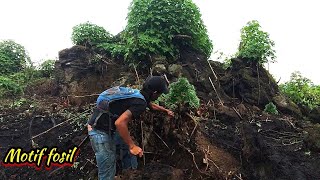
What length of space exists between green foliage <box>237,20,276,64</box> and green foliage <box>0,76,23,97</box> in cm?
696

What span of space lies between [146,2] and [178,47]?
4.87ft

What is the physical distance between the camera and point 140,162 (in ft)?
16.3

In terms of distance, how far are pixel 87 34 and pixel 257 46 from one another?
16.0 ft

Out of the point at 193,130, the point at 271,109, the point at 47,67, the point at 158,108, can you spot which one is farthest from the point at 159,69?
the point at 47,67

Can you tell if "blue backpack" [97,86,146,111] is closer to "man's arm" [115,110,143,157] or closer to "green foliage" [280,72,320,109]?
"man's arm" [115,110,143,157]

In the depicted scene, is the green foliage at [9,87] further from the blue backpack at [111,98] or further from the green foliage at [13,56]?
the blue backpack at [111,98]

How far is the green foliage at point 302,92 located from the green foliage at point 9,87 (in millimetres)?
8522

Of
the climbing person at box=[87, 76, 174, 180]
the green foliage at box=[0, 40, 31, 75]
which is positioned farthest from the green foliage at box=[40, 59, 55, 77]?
the climbing person at box=[87, 76, 174, 180]

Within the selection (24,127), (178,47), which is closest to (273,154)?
(178,47)

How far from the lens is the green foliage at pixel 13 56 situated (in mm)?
12297

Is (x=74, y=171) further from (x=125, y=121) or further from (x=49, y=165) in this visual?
(x=125, y=121)

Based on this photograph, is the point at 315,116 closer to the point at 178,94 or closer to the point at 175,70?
the point at 175,70

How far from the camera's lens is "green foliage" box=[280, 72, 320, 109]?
10.7 metres

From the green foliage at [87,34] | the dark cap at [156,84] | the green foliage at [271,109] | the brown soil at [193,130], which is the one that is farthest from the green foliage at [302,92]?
the dark cap at [156,84]
